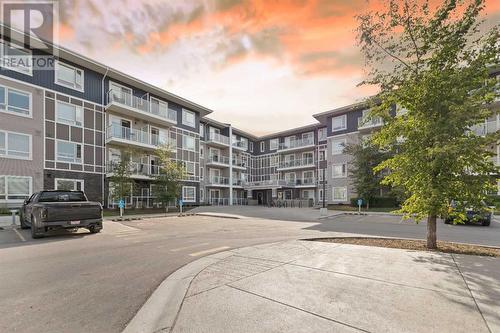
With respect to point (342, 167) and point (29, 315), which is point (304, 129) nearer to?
point (342, 167)

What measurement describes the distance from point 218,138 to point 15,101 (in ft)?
78.9

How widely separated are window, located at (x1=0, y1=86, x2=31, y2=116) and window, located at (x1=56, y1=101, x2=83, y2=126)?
2.06 m

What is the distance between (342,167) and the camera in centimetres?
3500

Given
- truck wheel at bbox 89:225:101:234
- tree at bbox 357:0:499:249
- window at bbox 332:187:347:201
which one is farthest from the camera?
window at bbox 332:187:347:201

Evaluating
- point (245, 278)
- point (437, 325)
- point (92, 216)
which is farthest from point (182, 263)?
point (92, 216)

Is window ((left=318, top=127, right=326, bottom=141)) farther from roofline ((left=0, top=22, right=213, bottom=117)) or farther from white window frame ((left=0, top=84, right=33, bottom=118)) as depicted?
white window frame ((left=0, top=84, right=33, bottom=118))

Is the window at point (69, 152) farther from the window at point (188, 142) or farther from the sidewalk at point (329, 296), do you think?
the sidewalk at point (329, 296)

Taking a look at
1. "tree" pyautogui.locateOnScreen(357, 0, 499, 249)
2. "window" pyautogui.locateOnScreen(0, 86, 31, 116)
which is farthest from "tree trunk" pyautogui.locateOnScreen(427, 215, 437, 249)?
"window" pyautogui.locateOnScreen(0, 86, 31, 116)

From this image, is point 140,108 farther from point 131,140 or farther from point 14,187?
point 14,187

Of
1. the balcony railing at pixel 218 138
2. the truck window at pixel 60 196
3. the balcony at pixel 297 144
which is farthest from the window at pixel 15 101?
the balcony at pixel 297 144

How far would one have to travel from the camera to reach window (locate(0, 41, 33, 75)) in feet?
64.3

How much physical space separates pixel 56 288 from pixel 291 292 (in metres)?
4.27

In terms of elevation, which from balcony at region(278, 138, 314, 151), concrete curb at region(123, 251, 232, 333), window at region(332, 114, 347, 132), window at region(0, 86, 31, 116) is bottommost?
concrete curb at region(123, 251, 232, 333)

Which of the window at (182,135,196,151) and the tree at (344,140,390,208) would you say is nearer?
the tree at (344,140,390,208)
